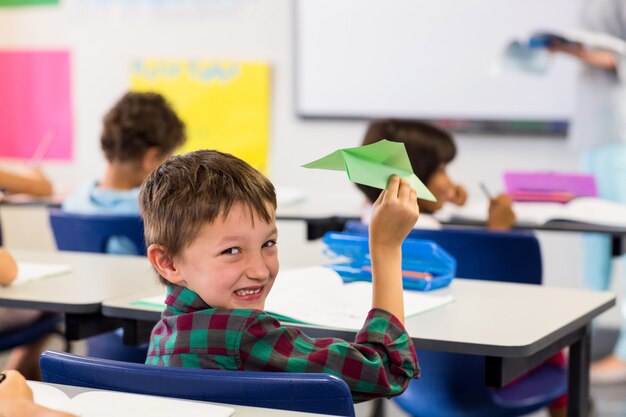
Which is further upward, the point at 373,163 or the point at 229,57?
the point at 229,57

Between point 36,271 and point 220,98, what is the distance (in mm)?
2621

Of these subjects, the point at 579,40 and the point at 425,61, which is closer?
the point at 579,40

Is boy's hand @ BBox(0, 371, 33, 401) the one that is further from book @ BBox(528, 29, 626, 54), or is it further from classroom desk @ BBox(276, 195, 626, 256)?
book @ BBox(528, 29, 626, 54)

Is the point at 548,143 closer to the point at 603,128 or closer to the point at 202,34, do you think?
the point at 603,128

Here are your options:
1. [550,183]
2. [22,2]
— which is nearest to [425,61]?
[550,183]

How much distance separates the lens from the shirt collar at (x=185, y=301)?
148 centimetres

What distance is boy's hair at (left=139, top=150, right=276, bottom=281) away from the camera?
A: 147cm

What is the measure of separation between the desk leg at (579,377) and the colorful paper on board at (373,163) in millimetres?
699

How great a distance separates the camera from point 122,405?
4.06 feet

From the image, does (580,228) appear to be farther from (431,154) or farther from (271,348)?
A: (271,348)

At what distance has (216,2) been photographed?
484 centimetres

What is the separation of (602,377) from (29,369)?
2041mm

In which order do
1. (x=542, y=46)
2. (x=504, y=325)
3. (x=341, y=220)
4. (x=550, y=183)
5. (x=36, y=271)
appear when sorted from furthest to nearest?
1. (x=542, y=46)
2. (x=550, y=183)
3. (x=341, y=220)
4. (x=36, y=271)
5. (x=504, y=325)

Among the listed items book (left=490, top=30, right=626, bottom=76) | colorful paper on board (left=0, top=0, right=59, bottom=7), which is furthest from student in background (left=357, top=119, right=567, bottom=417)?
colorful paper on board (left=0, top=0, right=59, bottom=7)
